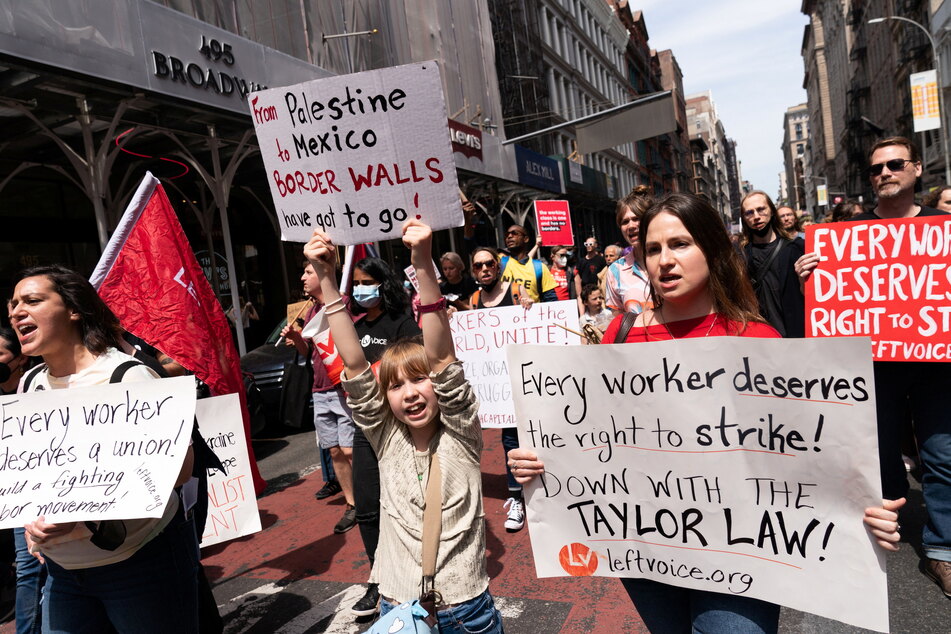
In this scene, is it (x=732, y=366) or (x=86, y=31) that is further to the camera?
(x=86, y=31)

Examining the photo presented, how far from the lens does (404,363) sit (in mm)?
2480

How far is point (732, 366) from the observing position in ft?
5.88

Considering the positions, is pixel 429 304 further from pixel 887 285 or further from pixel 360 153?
pixel 887 285

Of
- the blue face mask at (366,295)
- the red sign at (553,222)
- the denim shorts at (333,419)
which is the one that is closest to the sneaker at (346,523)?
the denim shorts at (333,419)

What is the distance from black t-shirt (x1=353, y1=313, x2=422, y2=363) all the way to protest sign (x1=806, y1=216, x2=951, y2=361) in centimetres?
216

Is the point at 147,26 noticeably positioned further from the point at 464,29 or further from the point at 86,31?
the point at 464,29

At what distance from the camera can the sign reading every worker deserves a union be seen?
167 cm

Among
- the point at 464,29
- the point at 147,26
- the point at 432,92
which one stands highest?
the point at 464,29

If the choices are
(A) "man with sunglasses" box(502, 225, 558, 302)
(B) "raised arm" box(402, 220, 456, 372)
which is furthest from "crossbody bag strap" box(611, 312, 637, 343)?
(A) "man with sunglasses" box(502, 225, 558, 302)

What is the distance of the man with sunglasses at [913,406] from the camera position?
3.17 m

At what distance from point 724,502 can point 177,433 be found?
1.67 m

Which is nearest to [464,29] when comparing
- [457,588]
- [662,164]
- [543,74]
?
[543,74]

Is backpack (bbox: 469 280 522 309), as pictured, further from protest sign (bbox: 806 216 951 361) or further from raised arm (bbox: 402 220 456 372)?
raised arm (bbox: 402 220 456 372)

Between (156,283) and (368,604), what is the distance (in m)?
2.02
